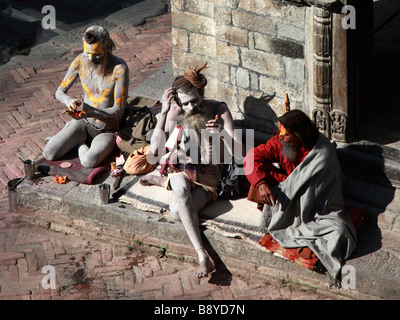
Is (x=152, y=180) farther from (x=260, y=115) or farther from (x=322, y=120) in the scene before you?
(x=322, y=120)

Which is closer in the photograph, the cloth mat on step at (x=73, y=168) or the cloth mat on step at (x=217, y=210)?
the cloth mat on step at (x=217, y=210)

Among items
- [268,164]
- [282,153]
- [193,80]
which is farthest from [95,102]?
[282,153]

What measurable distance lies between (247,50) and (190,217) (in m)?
1.88

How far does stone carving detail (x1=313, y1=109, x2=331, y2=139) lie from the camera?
7.21 metres

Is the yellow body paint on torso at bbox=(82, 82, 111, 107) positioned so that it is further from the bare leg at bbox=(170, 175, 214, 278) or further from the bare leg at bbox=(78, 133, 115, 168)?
the bare leg at bbox=(170, 175, 214, 278)

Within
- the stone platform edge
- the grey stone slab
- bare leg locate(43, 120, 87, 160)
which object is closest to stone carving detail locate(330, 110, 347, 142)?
the stone platform edge

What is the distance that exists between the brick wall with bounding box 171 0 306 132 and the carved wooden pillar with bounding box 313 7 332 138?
26cm

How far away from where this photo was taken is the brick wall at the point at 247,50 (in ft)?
23.9

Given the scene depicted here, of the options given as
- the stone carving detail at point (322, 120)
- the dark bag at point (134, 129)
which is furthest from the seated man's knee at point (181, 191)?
the stone carving detail at point (322, 120)

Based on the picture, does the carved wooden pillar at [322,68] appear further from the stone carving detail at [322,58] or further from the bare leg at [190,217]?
the bare leg at [190,217]

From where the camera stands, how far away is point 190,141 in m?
7.19

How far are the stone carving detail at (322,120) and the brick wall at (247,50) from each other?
9.1 inches

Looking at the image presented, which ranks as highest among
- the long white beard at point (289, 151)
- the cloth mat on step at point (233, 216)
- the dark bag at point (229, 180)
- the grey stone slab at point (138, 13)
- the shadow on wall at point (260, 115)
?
the long white beard at point (289, 151)
